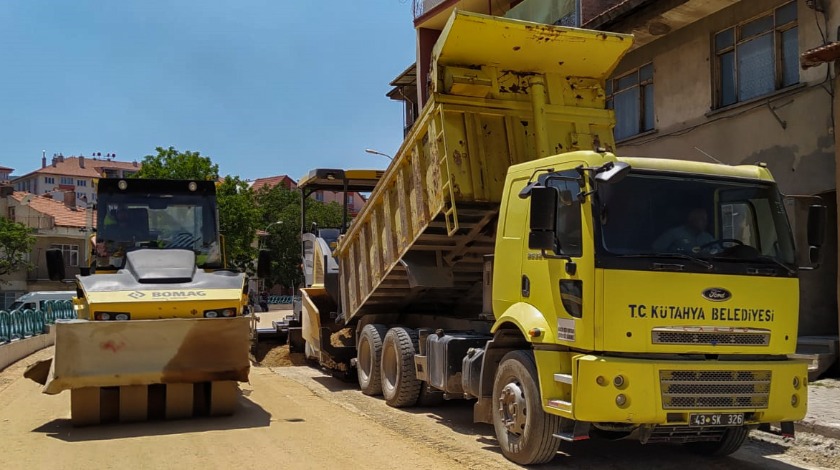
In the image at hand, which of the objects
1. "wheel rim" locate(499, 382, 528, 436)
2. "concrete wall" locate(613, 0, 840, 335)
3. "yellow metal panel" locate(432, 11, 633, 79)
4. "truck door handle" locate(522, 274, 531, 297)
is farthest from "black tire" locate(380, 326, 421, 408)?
"concrete wall" locate(613, 0, 840, 335)

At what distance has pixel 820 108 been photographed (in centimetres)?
1148

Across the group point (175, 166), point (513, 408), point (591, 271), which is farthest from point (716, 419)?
point (175, 166)

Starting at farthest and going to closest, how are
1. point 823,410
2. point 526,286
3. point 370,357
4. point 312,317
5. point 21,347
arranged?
1. point 21,347
2. point 312,317
3. point 370,357
4. point 823,410
5. point 526,286

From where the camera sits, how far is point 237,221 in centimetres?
4641

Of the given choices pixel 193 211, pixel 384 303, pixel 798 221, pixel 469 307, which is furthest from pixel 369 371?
pixel 798 221

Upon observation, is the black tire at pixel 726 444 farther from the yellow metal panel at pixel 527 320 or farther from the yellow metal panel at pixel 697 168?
the yellow metal panel at pixel 697 168

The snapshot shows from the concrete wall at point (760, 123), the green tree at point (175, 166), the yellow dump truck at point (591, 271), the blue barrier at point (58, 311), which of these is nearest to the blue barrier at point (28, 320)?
the blue barrier at point (58, 311)

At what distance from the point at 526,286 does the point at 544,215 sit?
33.5 inches

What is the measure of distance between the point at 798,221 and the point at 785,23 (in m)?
3.42

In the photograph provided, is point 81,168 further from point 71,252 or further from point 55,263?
point 55,263

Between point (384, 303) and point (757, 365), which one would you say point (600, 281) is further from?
point (384, 303)

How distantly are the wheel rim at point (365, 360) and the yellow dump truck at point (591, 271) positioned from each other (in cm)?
240

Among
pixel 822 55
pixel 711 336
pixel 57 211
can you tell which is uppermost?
pixel 57 211

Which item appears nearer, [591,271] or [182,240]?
[591,271]
